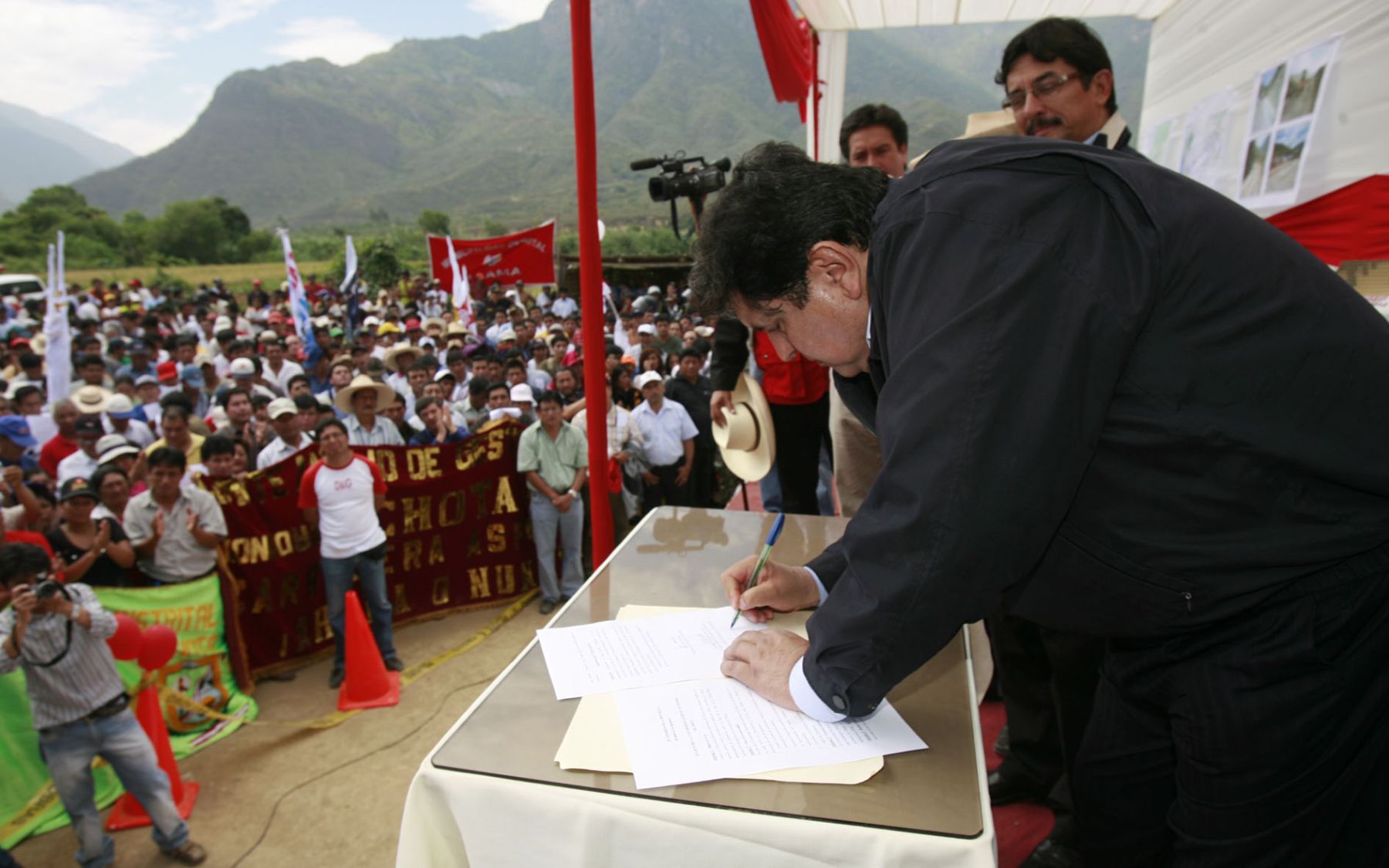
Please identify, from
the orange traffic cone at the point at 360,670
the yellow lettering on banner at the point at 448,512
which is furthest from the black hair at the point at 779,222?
the yellow lettering on banner at the point at 448,512

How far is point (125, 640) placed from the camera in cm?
345

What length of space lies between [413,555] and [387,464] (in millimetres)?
682

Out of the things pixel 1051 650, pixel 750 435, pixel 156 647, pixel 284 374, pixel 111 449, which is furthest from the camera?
pixel 284 374

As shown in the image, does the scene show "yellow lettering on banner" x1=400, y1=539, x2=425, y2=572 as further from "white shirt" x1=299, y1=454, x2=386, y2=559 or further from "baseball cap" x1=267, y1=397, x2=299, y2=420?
"baseball cap" x1=267, y1=397, x2=299, y2=420

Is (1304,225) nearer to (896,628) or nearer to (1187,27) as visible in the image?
(1187,27)

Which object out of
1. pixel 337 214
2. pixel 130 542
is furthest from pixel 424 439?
pixel 337 214

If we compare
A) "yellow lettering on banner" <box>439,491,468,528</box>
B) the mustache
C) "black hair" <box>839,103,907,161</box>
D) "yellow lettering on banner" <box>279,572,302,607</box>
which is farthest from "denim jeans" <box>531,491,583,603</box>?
the mustache

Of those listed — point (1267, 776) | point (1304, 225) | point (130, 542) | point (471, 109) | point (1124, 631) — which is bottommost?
point (130, 542)

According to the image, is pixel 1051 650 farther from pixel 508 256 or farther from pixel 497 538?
pixel 508 256

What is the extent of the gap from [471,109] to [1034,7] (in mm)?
179191

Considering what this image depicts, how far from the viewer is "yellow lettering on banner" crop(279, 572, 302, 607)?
4820 mm


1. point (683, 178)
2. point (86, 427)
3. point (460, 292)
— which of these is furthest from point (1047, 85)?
point (460, 292)

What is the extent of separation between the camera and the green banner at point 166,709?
3.42m

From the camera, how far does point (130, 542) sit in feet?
13.4
